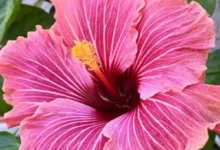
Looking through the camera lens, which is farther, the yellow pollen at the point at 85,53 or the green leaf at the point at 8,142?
the green leaf at the point at 8,142

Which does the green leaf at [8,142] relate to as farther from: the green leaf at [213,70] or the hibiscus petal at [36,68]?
the green leaf at [213,70]

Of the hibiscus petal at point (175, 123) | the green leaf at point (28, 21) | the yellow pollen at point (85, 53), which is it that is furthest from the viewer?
the green leaf at point (28, 21)

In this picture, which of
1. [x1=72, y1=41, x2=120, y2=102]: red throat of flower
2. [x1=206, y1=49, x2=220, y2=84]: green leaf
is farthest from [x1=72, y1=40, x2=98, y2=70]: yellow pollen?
[x1=206, y1=49, x2=220, y2=84]: green leaf

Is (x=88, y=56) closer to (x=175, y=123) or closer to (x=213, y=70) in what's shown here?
(x=175, y=123)

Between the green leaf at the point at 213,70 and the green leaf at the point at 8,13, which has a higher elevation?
the green leaf at the point at 8,13

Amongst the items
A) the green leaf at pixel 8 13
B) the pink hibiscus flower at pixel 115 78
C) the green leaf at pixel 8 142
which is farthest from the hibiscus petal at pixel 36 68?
the green leaf at pixel 8 142

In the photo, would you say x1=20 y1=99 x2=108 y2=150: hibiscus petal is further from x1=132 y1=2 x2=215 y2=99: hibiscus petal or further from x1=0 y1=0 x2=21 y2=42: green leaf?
x1=0 y1=0 x2=21 y2=42: green leaf

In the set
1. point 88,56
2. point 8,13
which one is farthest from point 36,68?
point 8,13
